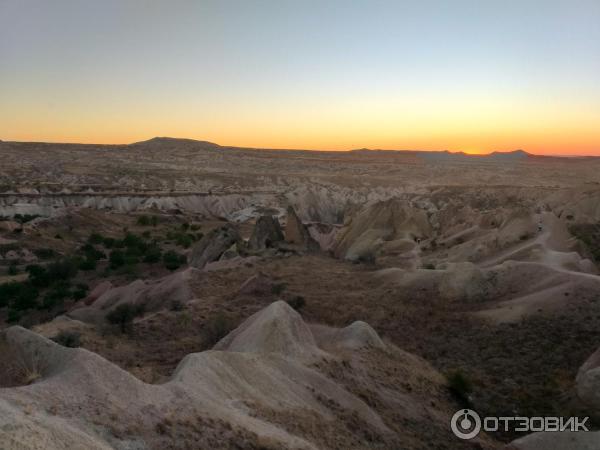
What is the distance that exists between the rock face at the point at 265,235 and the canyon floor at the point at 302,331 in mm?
135

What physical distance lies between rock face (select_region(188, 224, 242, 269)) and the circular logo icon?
19193 millimetres

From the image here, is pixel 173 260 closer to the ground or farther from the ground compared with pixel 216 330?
closer to the ground

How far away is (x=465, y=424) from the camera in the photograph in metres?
10.7

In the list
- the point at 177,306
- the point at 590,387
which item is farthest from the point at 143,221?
the point at 590,387

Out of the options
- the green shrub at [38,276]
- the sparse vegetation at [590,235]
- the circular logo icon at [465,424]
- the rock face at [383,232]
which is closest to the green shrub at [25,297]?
the green shrub at [38,276]

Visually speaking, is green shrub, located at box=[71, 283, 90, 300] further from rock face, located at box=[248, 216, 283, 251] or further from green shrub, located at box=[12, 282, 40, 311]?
rock face, located at box=[248, 216, 283, 251]

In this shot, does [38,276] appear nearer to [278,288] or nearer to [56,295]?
[56,295]

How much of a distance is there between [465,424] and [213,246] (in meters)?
20.3

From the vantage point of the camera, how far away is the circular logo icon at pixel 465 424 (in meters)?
10.1

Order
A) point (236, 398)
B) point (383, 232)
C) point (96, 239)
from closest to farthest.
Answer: point (236, 398), point (383, 232), point (96, 239)

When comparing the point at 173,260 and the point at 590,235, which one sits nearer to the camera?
the point at 590,235

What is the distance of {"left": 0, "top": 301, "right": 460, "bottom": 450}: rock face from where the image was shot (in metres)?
5.99

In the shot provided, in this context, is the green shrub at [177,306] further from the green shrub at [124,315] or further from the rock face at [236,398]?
the rock face at [236,398]

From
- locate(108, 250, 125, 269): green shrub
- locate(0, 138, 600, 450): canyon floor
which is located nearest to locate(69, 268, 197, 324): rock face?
locate(0, 138, 600, 450): canyon floor
